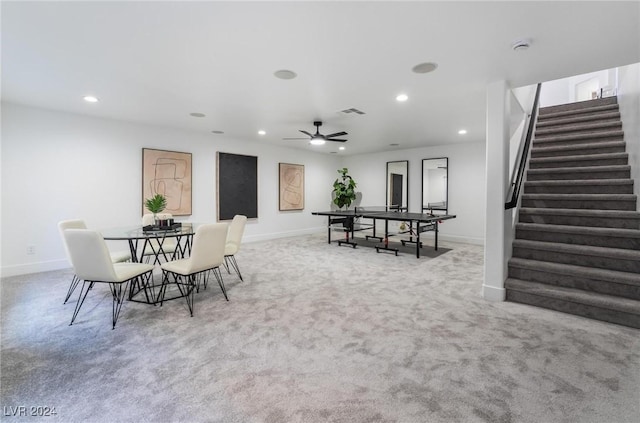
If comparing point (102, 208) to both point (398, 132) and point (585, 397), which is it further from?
point (585, 397)

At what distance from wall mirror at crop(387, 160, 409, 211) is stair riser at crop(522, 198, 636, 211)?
3.76 meters

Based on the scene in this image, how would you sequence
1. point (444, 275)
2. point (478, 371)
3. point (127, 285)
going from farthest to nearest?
point (444, 275) → point (127, 285) → point (478, 371)

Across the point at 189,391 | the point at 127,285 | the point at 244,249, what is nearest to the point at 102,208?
the point at 127,285

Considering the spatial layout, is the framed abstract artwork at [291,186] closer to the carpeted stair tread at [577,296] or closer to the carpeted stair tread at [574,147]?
the carpeted stair tread at [574,147]

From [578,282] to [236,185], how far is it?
18.8ft

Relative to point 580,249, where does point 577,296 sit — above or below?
below

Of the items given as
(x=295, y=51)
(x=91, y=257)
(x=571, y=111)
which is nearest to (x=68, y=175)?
(x=91, y=257)

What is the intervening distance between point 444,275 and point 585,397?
2.39m

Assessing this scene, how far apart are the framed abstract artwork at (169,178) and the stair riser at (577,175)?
18.8 ft

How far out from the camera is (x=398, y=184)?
7777mm

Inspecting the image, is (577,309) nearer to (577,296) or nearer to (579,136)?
(577,296)

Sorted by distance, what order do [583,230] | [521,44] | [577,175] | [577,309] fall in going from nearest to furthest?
[521,44] < [577,309] < [583,230] < [577,175]

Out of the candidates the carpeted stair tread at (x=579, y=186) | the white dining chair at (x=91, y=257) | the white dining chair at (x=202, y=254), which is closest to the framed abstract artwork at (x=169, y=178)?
the white dining chair at (x=202, y=254)

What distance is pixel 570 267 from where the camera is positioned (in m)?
2.95
